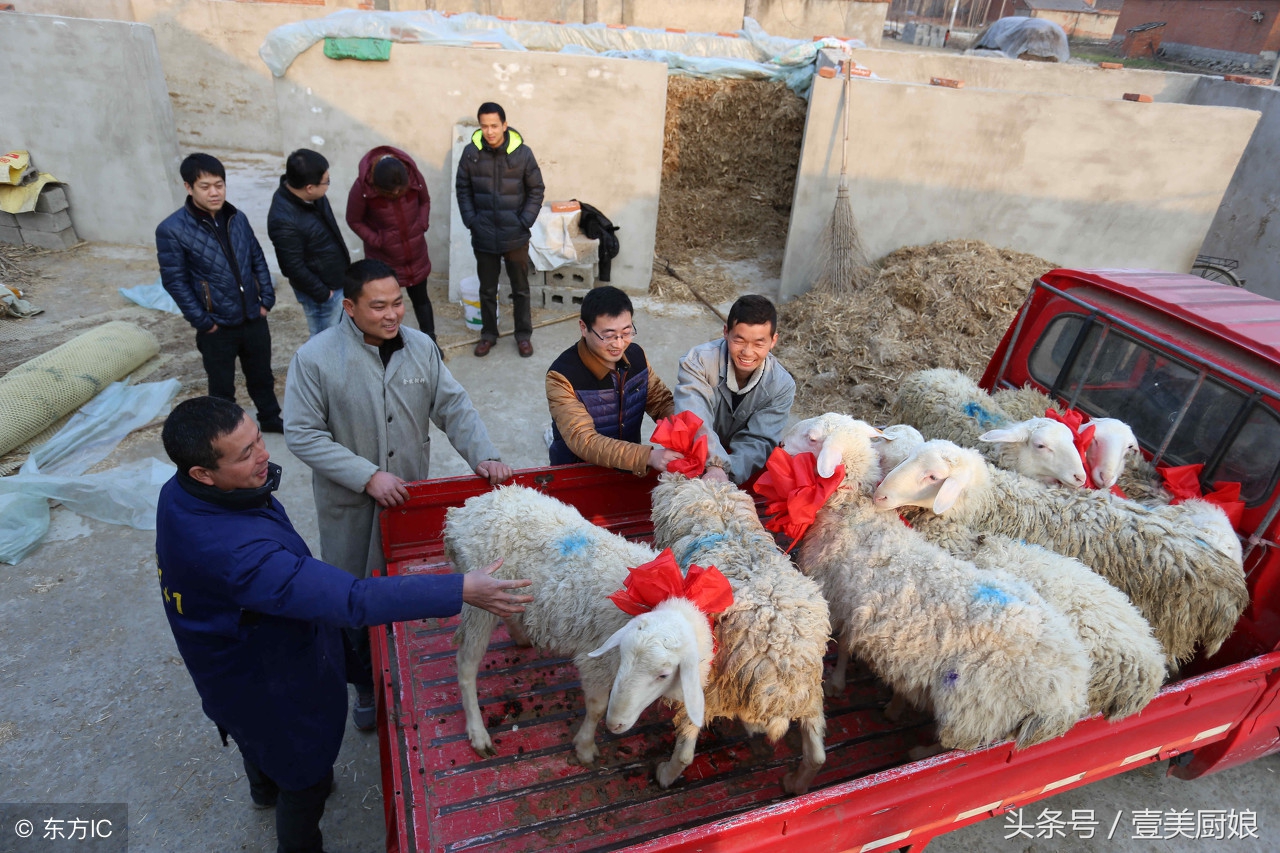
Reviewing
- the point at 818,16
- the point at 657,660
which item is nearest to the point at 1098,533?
the point at 657,660

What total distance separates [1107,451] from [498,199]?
19.0 feet

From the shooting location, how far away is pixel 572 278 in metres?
8.91

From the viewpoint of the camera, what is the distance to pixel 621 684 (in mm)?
2264

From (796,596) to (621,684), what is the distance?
2.42 ft

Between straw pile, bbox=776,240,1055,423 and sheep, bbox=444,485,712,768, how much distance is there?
4.62 metres

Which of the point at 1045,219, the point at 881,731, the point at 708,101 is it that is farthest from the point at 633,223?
the point at 881,731

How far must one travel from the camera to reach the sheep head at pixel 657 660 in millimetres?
2227

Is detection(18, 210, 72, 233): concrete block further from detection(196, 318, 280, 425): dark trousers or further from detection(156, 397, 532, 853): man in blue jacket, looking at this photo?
detection(156, 397, 532, 853): man in blue jacket

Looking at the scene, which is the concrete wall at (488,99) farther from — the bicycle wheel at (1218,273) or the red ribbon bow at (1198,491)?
the bicycle wheel at (1218,273)

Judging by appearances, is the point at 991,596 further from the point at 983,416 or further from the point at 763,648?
the point at 983,416

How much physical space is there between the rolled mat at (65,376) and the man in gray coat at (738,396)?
5394 millimetres

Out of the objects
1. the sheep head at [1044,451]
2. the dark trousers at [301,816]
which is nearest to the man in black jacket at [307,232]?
the dark trousers at [301,816]

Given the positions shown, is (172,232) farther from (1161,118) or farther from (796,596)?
(1161,118)

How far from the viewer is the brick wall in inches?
1068
